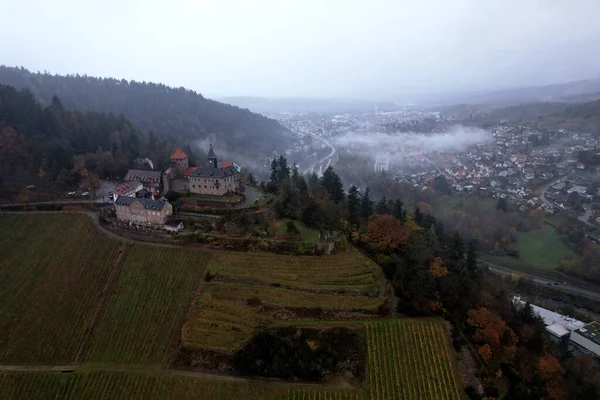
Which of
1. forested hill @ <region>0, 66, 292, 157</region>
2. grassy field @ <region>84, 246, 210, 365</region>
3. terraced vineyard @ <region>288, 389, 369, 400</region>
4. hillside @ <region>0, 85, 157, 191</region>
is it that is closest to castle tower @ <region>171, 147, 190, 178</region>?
hillside @ <region>0, 85, 157, 191</region>

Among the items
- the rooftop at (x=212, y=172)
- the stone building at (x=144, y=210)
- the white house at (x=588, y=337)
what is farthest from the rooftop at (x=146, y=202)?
the white house at (x=588, y=337)

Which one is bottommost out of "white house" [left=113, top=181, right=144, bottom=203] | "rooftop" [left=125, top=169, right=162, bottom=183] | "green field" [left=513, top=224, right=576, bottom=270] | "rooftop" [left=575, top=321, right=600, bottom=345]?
"rooftop" [left=575, top=321, right=600, bottom=345]

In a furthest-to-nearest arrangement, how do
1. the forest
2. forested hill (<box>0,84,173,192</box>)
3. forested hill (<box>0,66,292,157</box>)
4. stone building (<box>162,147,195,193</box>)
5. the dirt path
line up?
forested hill (<box>0,66,292,157</box>), forested hill (<box>0,84,173,192</box>), stone building (<box>162,147,195,193</box>), the forest, the dirt path

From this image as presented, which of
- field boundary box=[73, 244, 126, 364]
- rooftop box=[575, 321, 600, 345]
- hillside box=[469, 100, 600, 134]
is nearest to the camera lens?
field boundary box=[73, 244, 126, 364]

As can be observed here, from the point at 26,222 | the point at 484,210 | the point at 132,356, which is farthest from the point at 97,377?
the point at 484,210

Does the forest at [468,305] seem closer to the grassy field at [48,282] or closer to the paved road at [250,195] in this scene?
the paved road at [250,195]

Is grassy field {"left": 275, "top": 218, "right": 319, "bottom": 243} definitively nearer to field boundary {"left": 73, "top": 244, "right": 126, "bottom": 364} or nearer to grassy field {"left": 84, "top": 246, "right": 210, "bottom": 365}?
grassy field {"left": 84, "top": 246, "right": 210, "bottom": 365}

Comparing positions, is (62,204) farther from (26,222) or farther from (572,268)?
(572,268)
